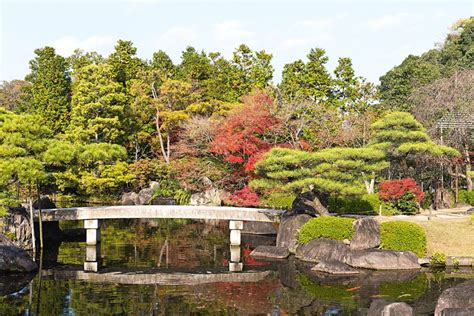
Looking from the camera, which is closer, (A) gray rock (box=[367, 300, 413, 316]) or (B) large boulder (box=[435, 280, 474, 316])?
(A) gray rock (box=[367, 300, 413, 316])

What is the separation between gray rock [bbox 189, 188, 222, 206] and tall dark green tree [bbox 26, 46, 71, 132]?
1355 cm

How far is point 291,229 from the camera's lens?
1077 inches

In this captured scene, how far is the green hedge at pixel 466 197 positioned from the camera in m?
36.8

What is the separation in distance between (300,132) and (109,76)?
16.3 metres

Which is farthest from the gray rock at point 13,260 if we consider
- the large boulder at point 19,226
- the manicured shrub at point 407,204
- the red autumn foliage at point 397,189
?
the manicured shrub at point 407,204

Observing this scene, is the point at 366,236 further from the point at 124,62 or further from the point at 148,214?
the point at 124,62

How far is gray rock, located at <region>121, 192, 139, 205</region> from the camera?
44.4 meters

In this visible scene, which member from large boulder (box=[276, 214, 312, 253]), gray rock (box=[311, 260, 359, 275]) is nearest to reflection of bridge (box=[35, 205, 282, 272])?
large boulder (box=[276, 214, 312, 253])

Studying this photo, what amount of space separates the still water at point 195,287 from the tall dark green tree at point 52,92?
21823 millimetres

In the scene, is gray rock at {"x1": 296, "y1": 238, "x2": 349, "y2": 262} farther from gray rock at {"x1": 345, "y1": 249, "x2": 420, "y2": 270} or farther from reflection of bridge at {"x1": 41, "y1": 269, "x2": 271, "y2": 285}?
reflection of bridge at {"x1": 41, "y1": 269, "x2": 271, "y2": 285}

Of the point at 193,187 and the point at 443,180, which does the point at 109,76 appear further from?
the point at 443,180

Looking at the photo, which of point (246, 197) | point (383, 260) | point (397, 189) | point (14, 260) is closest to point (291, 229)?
point (383, 260)

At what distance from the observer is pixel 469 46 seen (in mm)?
53625

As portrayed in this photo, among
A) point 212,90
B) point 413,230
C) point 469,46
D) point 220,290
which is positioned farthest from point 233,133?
point 469,46
